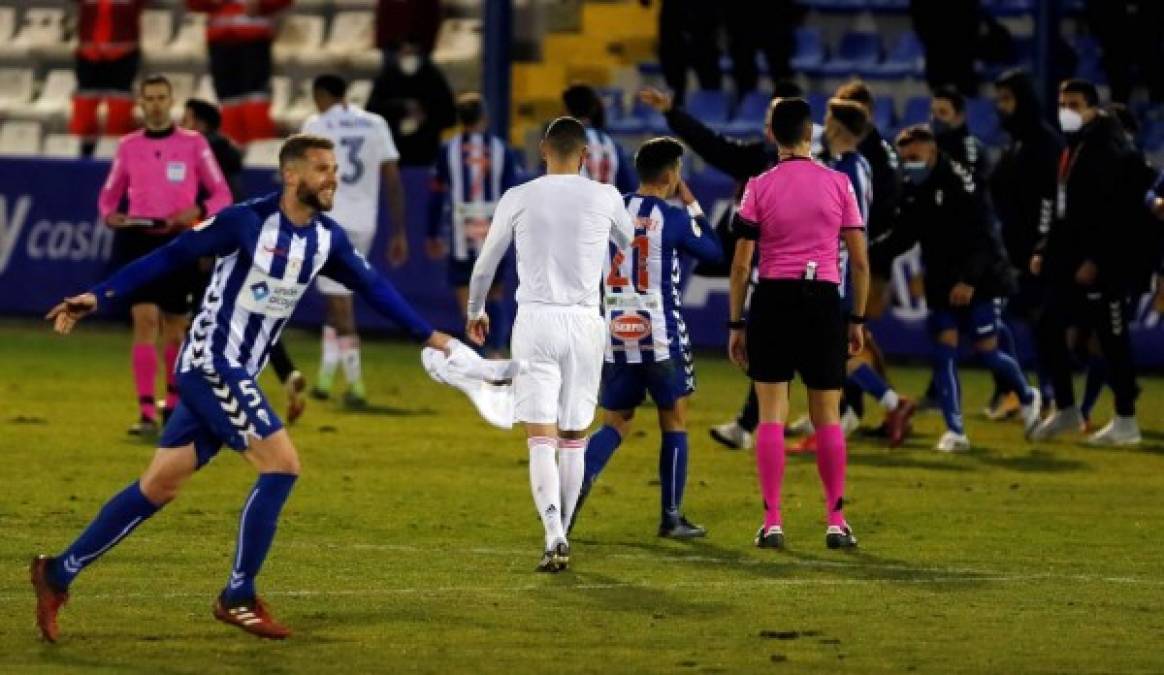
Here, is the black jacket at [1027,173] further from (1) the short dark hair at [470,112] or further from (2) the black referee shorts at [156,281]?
(2) the black referee shorts at [156,281]

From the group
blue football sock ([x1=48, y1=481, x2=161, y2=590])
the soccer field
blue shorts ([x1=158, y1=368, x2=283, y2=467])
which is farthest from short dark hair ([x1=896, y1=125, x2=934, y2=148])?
blue football sock ([x1=48, y1=481, x2=161, y2=590])

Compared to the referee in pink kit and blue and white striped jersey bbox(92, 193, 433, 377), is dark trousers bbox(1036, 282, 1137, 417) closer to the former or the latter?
the referee in pink kit

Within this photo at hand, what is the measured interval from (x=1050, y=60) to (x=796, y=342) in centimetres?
967

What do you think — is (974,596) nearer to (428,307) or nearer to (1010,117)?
(1010,117)

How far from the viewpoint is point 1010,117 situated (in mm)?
17203

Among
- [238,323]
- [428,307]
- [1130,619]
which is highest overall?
[238,323]

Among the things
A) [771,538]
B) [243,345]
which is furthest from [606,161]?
[243,345]

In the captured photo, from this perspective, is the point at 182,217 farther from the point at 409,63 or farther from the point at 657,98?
the point at 409,63

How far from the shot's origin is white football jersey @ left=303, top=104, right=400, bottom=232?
61.7 feet

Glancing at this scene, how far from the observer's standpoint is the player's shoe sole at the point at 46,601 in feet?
29.9

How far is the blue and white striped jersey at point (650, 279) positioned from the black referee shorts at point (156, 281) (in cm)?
491

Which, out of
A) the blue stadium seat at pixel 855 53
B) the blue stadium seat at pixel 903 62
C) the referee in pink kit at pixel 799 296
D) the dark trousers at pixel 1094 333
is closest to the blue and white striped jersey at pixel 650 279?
the referee in pink kit at pixel 799 296

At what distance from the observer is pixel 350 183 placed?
18.9 metres

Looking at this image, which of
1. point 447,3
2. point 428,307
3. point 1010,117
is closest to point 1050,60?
point 1010,117
